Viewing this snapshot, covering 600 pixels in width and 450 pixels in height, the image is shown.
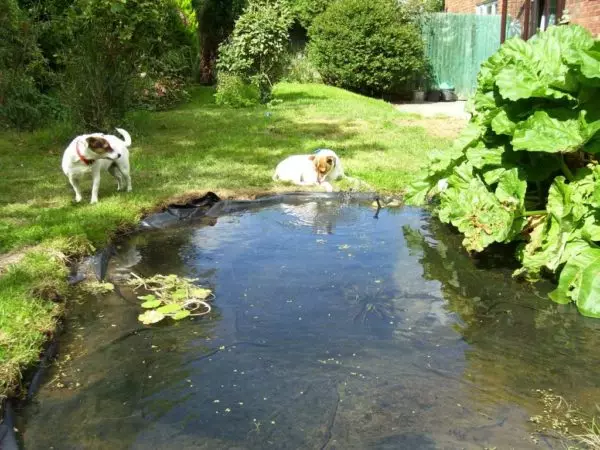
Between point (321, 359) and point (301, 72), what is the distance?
16876 mm

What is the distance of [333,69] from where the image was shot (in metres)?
17.5

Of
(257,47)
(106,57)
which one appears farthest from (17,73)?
(257,47)

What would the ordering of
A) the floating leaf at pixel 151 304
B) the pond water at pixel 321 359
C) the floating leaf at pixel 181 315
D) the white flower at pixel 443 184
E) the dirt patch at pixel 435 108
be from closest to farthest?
1. the pond water at pixel 321 359
2. the floating leaf at pixel 181 315
3. the floating leaf at pixel 151 304
4. the white flower at pixel 443 184
5. the dirt patch at pixel 435 108

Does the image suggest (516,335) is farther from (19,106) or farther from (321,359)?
(19,106)

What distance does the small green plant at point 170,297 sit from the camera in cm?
372

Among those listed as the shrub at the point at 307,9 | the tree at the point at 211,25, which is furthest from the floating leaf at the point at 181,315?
the shrub at the point at 307,9

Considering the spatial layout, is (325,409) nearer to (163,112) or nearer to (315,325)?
(315,325)

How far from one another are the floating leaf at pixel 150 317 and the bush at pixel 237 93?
34.6 feet

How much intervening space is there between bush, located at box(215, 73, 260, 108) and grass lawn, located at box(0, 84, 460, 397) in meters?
0.52

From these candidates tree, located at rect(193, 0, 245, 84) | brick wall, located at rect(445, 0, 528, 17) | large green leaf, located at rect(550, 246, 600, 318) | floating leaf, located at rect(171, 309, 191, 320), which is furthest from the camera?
tree, located at rect(193, 0, 245, 84)

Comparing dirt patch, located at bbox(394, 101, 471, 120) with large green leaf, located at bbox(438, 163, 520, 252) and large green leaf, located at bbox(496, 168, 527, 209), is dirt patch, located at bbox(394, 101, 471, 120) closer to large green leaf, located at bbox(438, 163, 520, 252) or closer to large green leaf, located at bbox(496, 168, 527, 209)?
large green leaf, located at bbox(438, 163, 520, 252)

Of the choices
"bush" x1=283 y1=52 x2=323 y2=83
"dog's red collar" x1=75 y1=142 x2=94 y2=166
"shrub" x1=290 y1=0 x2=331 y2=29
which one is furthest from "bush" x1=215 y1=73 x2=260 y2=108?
"dog's red collar" x1=75 y1=142 x2=94 y2=166

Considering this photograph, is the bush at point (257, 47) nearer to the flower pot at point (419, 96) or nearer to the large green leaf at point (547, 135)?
the flower pot at point (419, 96)

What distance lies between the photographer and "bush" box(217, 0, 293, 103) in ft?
46.8
